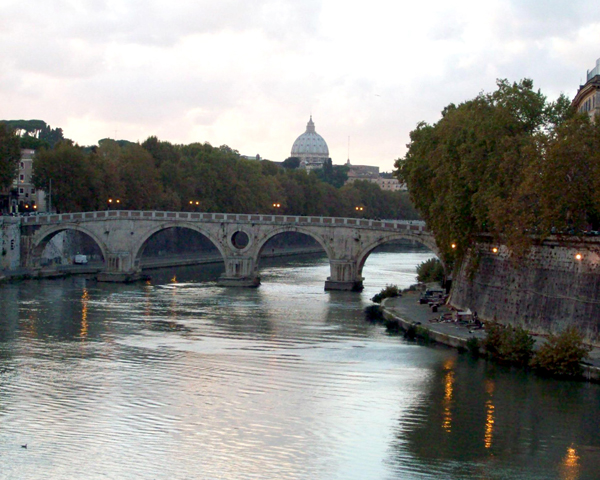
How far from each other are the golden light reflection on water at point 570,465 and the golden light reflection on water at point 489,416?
1.78 meters

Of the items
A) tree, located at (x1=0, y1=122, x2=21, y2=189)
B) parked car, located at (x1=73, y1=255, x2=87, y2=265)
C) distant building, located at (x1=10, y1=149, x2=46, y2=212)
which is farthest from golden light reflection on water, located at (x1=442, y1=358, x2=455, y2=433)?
distant building, located at (x1=10, y1=149, x2=46, y2=212)

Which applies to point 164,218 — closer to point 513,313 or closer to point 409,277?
point 409,277

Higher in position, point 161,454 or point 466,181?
point 466,181

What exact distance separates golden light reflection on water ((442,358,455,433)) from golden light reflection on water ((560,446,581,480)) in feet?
9.80

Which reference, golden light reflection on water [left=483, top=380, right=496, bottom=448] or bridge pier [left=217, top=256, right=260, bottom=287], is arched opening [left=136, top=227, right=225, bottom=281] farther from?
golden light reflection on water [left=483, top=380, right=496, bottom=448]

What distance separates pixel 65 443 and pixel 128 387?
5920 mm

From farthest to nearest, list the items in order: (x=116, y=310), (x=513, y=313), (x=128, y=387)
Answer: (x=116, y=310), (x=513, y=313), (x=128, y=387)

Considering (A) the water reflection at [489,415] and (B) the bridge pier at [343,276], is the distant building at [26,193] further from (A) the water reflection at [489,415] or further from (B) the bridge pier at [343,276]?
(A) the water reflection at [489,415]

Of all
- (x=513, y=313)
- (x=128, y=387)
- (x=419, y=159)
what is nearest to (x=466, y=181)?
(x=513, y=313)

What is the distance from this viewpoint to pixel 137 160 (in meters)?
83.2

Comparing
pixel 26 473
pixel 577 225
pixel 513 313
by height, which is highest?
pixel 577 225

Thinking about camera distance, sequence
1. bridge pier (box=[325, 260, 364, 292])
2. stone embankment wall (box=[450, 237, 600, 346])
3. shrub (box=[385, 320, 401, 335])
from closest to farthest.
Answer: stone embankment wall (box=[450, 237, 600, 346]) < shrub (box=[385, 320, 401, 335]) < bridge pier (box=[325, 260, 364, 292])

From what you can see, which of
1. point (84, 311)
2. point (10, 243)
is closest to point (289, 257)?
point (10, 243)

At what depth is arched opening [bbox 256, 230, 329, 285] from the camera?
69.4 metres
